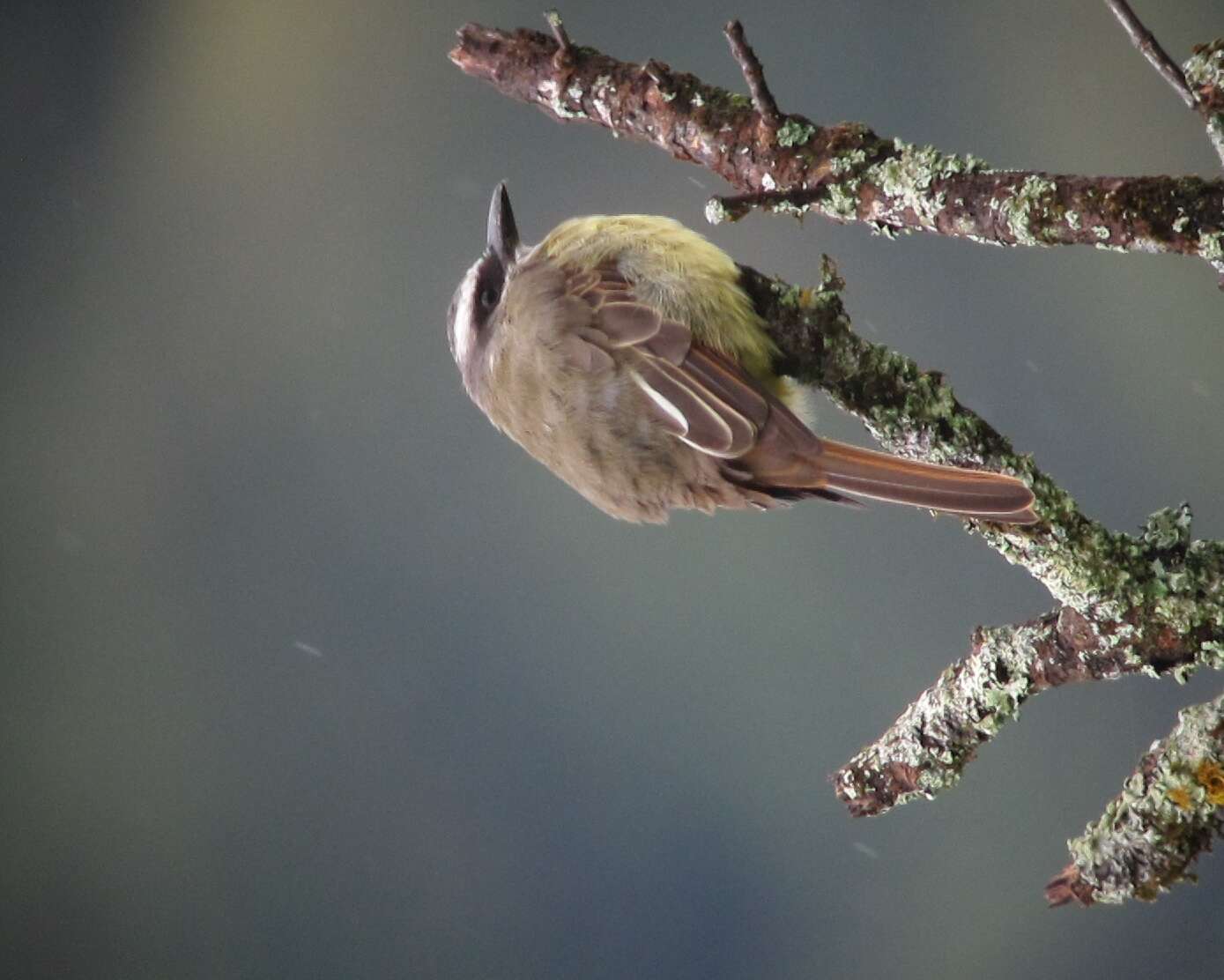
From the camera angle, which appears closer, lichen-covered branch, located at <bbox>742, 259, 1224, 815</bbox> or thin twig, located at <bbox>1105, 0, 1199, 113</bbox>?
thin twig, located at <bbox>1105, 0, 1199, 113</bbox>

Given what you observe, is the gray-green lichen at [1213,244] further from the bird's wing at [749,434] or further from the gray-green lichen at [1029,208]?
the bird's wing at [749,434]

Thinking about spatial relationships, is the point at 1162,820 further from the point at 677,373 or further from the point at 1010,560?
the point at 677,373

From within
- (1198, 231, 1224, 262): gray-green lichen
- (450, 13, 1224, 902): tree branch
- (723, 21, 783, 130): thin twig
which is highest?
(1198, 231, 1224, 262): gray-green lichen

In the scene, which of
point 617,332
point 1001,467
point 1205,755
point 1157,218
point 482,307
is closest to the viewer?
point 1157,218

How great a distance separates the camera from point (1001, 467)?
4.90 ft

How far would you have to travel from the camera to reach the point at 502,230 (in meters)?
1.84

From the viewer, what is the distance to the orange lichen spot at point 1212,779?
4.44ft

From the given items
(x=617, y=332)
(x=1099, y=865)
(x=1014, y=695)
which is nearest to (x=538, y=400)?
(x=617, y=332)

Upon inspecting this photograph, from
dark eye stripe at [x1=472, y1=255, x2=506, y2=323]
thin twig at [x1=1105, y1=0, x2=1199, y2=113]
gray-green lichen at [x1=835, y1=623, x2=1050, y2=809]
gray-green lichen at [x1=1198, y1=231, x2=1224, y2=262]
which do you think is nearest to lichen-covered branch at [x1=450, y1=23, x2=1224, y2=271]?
gray-green lichen at [x1=1198, y1=231, x2=1224, y2=262]

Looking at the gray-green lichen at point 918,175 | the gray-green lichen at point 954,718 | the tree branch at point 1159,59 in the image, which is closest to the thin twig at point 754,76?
the gray-green lichen at point 918,175

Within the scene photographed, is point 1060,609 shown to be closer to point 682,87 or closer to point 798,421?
point 798,421

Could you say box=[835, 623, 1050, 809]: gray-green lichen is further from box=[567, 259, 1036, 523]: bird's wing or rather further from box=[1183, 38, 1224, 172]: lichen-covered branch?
box=[1183, 38, 1224, 172]: lichen-covered branch

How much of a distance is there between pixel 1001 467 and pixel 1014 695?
281mm

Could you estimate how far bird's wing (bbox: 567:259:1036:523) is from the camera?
134 cm
